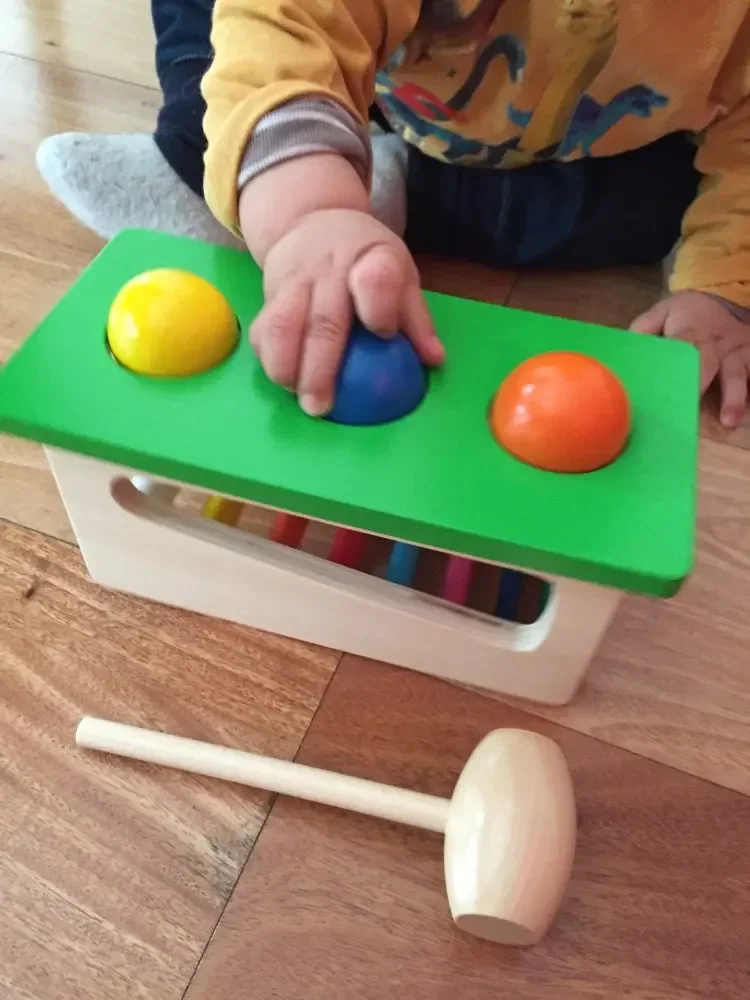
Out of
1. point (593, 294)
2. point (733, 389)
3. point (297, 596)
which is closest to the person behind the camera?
point (297, 596)

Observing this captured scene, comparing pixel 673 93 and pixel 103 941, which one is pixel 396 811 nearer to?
pixel 103 941

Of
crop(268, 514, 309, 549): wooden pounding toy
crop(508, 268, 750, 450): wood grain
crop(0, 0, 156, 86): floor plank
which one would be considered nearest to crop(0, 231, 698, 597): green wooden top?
crop(268, 514, 309, 549): wooden pounding toy

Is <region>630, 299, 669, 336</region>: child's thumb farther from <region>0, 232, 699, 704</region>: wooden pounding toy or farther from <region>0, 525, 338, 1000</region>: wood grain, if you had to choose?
<region>0, 525, 338, 1000</region>: wood grain

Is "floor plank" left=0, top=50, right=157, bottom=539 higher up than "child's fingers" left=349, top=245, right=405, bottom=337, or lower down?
lower down

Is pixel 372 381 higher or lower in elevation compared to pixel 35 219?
higher

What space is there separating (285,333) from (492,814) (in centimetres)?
23

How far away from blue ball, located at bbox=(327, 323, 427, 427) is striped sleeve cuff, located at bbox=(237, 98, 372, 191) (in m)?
0.12

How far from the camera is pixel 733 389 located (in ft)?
2.15

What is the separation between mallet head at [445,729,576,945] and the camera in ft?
1.19

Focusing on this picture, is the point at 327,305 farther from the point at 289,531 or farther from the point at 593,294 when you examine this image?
the point at 593,294

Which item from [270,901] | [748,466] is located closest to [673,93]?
[748,466]

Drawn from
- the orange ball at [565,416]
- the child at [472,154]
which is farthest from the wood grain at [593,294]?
the orange ball at [565,416]

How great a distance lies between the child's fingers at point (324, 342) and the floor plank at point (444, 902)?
170 mm

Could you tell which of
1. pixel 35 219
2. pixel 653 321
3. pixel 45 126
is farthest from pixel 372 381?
pixel 45 126
